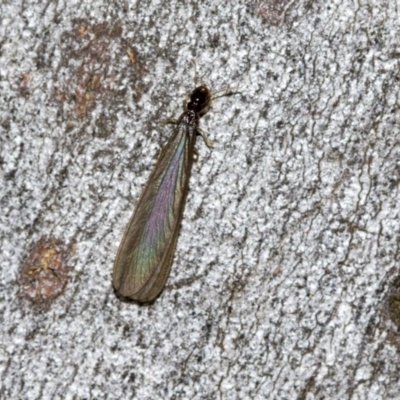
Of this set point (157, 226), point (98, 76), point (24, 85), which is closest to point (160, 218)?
point (157, 226)

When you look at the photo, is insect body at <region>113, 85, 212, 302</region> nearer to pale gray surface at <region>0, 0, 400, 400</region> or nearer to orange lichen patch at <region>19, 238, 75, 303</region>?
pale gray surface at <region>0, 0, 400, 400</region>

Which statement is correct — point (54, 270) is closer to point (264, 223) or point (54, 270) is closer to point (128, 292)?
point (128, 292)

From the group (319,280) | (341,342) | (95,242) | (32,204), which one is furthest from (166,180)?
(341,342)

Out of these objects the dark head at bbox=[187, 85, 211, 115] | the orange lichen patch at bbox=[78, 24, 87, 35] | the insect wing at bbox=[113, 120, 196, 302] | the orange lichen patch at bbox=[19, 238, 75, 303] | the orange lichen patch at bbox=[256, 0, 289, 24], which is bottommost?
the orange lichen patch at bbox=[19, 238, 75, 303]

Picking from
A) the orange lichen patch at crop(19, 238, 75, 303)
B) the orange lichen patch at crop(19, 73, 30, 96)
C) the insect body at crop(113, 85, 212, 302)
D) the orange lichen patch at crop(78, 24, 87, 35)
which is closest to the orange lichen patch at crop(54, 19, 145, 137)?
the orange lichen patch at crop(78, 24, 87, 35)

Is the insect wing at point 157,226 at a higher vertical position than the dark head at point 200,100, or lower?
lower

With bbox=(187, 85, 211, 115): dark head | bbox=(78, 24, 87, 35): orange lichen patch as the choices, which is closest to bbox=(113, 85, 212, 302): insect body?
bbox=(187, 85, 211, 115): dark head

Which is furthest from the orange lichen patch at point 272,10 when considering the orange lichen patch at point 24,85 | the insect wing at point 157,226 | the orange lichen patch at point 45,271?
the orange lichen patch at point 45,271

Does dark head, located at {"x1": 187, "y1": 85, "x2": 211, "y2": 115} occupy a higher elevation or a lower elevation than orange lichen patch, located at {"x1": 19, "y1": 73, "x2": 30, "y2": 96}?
Answer: higher

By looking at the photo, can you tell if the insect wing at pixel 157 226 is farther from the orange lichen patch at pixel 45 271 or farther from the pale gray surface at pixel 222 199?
the orange lichen patch at pixel 45 271
